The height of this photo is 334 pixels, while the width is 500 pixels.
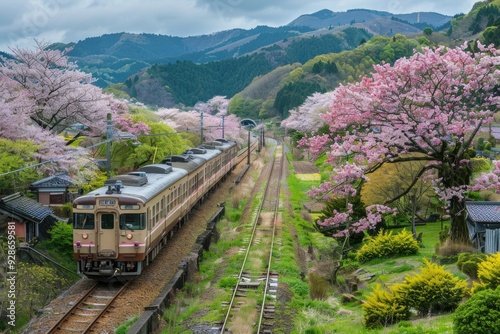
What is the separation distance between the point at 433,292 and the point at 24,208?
542 inches

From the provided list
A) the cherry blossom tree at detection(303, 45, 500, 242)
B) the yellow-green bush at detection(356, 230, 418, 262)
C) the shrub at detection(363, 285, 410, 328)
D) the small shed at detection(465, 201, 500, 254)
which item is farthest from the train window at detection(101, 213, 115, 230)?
the small shed at detection(465, 201, 500, 254)

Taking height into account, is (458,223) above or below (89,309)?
above

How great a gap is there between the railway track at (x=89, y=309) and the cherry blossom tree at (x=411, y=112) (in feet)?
17.4

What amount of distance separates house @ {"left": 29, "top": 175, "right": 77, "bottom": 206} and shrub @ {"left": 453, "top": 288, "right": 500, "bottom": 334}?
17.5 metres

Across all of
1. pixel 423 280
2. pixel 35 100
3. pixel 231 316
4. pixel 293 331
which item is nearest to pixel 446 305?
pixel 423 280

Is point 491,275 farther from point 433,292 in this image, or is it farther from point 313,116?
point 313,116

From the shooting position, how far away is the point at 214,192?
33.8m

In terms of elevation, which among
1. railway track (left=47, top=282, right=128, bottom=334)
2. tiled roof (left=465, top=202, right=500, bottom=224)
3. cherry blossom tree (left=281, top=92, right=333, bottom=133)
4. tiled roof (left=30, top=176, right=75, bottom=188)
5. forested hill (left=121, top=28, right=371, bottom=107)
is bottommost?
railway track (left=47, top=282, right=128, bottom=334)

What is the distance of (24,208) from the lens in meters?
20.5

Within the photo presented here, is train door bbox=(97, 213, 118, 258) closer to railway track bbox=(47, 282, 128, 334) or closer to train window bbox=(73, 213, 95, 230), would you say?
train window bbox=(73, 213, 95, 230)

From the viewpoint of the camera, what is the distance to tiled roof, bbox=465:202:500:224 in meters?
17.5

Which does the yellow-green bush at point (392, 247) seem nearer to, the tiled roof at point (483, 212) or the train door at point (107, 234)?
the tiled roof at point (483, 212)

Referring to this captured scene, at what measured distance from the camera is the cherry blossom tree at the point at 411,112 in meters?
14.3

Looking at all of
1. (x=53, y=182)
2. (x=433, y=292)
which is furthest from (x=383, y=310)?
(x=53, y=182)
